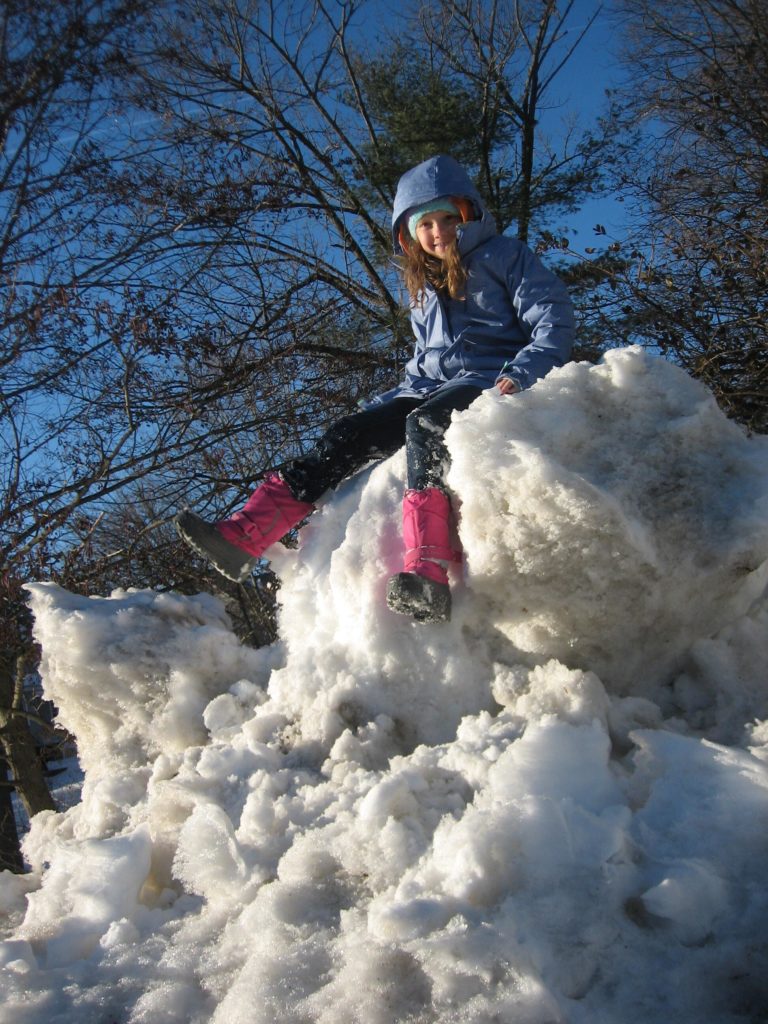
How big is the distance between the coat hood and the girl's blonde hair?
0.04 metres

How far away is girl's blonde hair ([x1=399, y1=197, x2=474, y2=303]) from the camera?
8.56 feet

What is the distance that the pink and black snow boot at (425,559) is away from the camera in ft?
5.92

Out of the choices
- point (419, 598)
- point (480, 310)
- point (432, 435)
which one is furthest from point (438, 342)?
point (419, 598)

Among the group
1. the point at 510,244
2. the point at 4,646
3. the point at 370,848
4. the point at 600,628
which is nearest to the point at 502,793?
the point at 370,848

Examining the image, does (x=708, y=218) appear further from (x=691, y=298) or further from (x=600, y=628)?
(x=600, y=628)

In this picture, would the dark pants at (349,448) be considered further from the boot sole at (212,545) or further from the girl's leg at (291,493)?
the boot sole at (212,545)

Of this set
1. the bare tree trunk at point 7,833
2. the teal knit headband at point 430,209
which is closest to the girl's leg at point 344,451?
the teal knit headband at point 430,209

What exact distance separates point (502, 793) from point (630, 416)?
38.6 inches

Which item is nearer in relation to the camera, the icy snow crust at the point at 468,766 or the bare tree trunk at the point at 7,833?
the icy snow crust at the point at 468,766

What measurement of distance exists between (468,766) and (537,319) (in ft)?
5.05

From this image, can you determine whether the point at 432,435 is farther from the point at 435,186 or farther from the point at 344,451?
the point at 435,186

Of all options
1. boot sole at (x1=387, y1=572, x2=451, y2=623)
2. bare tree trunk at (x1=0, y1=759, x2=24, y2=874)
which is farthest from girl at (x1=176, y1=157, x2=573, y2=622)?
bare tree trunk at (x1=0, y1=759, x2=24, y2=874)

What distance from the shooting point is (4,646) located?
6.30 metres

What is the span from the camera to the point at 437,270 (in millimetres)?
2682
